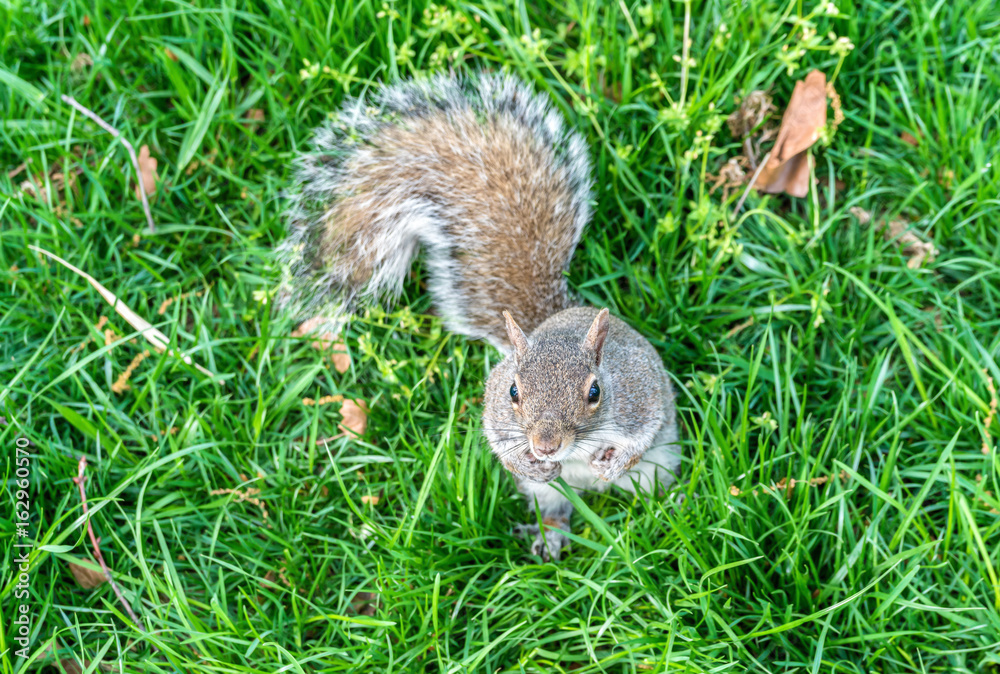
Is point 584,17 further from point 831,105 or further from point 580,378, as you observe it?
point 580,378

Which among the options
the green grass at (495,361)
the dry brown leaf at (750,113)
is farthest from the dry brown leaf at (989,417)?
the dry brown leaf at (750,113)

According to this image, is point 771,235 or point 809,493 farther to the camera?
point 771,235

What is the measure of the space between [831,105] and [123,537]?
2594mm

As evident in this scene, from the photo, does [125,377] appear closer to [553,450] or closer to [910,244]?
[553,450]

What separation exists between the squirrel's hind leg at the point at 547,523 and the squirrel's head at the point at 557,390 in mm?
333

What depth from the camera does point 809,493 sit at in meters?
1.95

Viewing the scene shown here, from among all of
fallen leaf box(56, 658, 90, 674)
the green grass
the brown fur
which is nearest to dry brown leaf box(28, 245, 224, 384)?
the green grass

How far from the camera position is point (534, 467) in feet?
6.08

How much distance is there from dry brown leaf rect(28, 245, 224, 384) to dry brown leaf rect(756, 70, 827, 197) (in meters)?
1.91

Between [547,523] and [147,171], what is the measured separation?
5.89ft

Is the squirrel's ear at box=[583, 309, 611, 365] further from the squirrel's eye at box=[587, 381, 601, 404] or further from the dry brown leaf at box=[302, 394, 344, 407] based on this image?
the dry brown leaf at box=[302, 394, 344, 407]

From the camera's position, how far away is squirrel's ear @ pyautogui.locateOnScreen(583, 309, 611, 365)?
1740mm

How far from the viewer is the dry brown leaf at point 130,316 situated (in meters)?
2.30

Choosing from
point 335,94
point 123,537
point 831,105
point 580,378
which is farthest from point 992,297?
point 123,537
